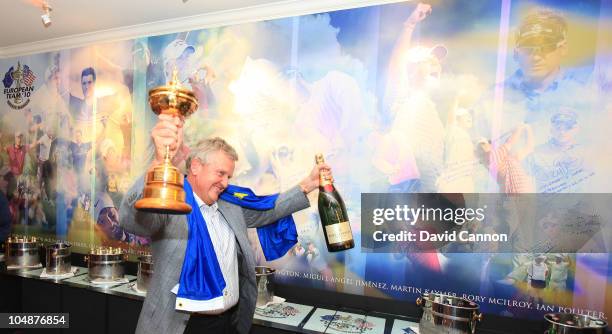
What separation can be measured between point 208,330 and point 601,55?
8.66ft

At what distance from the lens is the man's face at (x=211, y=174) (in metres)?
1.73

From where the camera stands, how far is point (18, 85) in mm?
3895

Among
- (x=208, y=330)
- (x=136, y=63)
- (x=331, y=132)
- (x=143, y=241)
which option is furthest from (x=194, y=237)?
(x=136, y=63)

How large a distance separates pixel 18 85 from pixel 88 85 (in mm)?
1100

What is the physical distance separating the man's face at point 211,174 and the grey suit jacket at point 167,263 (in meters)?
0.17

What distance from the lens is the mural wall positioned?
2102 mm

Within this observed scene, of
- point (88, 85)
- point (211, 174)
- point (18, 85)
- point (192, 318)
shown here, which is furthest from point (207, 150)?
point (18, 85)

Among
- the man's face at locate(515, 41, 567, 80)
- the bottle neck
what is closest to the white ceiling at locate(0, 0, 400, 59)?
the man's face at locate(515, 41, 567, 80)

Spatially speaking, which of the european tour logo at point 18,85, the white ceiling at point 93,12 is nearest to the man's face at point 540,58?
the white ceiling at point 93,12

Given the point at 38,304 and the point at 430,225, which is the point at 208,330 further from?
the point at 38,304
